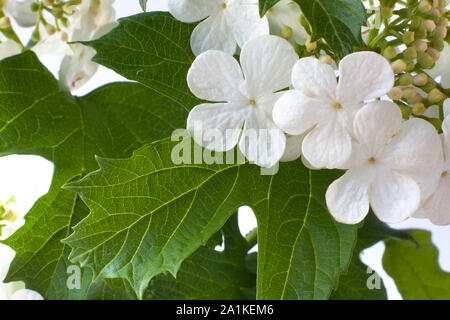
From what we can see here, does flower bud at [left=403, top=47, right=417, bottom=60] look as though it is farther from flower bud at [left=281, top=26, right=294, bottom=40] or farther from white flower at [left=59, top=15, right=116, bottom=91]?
white flower at [left=59, top=15, right=116, bottom=91]

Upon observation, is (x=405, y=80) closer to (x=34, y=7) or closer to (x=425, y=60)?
(x=425, y=60)

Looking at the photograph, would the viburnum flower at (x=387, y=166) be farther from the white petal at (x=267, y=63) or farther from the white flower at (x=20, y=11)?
the white flower at (x=20, y=11)

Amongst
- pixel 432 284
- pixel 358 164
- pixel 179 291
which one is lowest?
pixel 432 284

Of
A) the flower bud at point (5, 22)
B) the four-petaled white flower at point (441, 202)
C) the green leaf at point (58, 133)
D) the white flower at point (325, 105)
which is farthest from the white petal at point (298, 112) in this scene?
the flower bud at point (5, 22)
